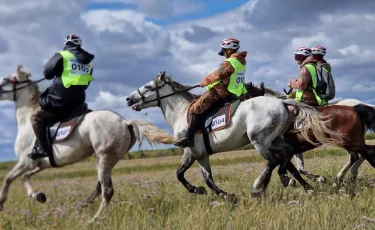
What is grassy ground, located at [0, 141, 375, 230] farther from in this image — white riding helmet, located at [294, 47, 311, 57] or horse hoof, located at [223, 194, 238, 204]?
white riding helmet, located at [294, 47, 311, 57]

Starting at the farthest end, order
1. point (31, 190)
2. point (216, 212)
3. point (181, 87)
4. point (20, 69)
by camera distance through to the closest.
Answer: point (181, 87) < point (20, 69) < point (31, 190) < point (216, 212)

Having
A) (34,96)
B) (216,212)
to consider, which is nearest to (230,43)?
(216,212)

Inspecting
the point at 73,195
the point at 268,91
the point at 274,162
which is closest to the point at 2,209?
the point at 73,195

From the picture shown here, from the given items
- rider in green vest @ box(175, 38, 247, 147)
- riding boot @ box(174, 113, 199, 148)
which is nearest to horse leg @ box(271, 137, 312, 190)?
rider in green vest @ box(175, 38, 247, 147)

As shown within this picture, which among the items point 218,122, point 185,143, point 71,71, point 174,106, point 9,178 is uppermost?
point 71,71

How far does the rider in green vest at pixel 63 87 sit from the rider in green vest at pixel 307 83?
153 inches

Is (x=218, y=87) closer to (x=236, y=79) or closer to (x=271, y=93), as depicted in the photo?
(x=236, y=79)

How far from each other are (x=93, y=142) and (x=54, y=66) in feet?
4.74

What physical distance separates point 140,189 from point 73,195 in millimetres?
1358

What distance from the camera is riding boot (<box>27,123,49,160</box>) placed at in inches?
356

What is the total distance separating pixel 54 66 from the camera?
28.8 feet

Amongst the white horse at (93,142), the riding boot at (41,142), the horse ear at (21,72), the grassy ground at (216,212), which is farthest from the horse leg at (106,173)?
the horse ear at (21,72)

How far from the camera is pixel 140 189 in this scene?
10.5 meters

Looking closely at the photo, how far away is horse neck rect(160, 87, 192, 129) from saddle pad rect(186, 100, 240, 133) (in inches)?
42.0
